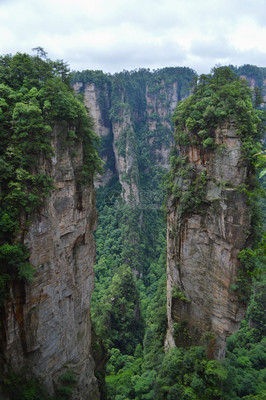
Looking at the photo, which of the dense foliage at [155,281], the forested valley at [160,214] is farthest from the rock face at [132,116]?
the forested valley at [160,214]

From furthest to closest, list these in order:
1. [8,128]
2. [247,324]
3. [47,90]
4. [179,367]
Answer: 1. [247,324]
2. [179,367]
3. [47,90]
4. [8,128]

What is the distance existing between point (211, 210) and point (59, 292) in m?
9.51

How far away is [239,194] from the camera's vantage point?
1541 centimetres

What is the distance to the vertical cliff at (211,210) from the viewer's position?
1552 cm

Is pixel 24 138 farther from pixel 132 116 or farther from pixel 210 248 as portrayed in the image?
pixel 132 116

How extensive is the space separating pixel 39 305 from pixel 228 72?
16.9 meters

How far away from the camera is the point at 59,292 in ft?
49.0

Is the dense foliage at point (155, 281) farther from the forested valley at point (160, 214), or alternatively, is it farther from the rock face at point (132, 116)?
the rock face at point (132, 116)

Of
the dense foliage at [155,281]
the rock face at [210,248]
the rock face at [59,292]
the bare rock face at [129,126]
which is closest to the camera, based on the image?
the rock face at [59,292]

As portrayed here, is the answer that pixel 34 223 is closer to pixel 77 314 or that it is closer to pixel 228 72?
pixel 77 314

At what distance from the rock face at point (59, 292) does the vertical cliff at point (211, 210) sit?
5898mm

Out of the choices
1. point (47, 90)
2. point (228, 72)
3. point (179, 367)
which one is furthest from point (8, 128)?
point (179, 367)

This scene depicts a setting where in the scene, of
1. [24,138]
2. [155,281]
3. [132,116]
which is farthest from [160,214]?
[132,116]

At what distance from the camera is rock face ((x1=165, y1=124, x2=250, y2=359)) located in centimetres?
1563
